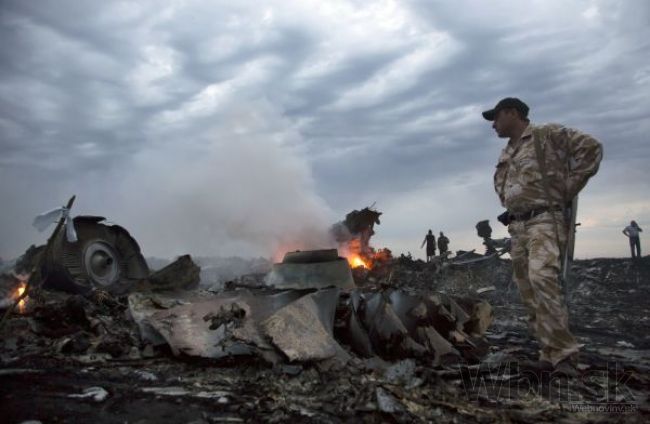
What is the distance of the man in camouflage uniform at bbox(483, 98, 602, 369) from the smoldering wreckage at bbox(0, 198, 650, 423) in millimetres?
456

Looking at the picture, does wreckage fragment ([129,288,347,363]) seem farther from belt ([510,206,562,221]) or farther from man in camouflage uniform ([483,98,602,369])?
belt ([510,206,562,221])

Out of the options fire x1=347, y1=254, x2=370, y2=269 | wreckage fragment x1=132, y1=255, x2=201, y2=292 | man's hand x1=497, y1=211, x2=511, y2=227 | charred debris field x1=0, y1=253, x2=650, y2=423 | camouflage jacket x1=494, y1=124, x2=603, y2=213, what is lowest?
charred debris field x1=0, y1=253, x2=650, y2=423

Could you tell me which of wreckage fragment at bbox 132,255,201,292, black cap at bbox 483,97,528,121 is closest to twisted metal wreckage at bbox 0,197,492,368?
wreckage fragment at bbox 132,255,201,292

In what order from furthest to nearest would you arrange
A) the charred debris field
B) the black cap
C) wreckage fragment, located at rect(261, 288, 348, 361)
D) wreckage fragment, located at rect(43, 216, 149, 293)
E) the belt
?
wreckage fragment, located at rect(43, 216, 149, 293) → the black cap → the belt → wreckage fragment, located at rect(261, 288, 348, 361) → the charred debris field

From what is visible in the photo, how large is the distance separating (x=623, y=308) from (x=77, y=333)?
11.0 metres

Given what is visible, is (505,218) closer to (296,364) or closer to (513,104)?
(513,104)

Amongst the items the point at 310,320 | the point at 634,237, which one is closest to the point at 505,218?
the point at 310,320

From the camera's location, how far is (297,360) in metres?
3.78

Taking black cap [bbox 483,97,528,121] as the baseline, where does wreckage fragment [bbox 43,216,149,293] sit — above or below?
below

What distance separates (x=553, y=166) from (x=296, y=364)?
3.31m

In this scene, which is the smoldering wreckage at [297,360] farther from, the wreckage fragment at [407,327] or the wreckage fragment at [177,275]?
the wreckage fragment at [177,275]

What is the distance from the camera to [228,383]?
3.56 meters

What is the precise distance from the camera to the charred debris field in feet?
9.81

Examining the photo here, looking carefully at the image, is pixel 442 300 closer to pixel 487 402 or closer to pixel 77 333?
pixel 487 402
